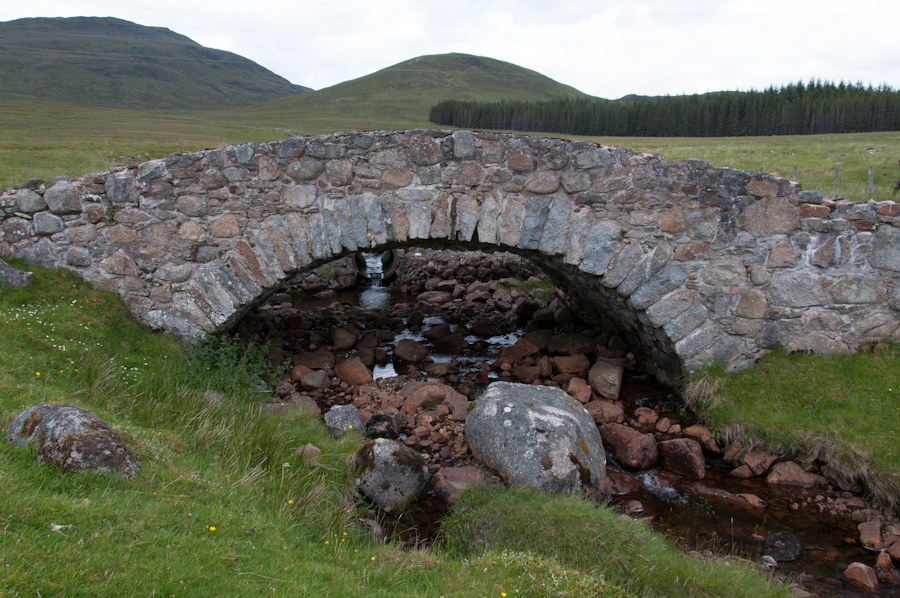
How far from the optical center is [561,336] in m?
9.14

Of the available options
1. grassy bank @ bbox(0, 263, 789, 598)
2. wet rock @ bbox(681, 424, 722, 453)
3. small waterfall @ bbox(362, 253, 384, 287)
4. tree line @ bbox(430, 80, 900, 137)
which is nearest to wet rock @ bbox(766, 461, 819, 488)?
wet rock @ bbox(681, 424, 722, 453)

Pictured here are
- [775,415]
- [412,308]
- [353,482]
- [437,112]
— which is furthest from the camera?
[437,112]

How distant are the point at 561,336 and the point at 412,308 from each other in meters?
4.30

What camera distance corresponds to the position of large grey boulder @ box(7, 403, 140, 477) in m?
3.26

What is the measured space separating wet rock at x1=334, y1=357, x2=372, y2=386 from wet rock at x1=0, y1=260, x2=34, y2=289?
386 centimetres

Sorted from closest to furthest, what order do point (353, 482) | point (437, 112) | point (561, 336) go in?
1. point (353, 482)
2. point (561, 336)
3. point (437, 112)

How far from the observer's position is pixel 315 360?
8.41 m

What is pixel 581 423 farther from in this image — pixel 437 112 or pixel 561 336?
pixel 437 112

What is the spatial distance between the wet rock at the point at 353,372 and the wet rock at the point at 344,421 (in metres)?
1.38

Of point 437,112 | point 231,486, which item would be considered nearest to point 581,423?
point 231,486

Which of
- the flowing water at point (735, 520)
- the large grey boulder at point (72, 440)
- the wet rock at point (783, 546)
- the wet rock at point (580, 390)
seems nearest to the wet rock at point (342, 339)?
the wet rock at point (580, 390)

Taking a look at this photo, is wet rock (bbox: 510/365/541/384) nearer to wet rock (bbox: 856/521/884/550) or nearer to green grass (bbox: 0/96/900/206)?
wet rock (bbox: 856/521/884/550)

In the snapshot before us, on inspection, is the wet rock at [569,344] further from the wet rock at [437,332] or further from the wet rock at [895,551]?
the wet rock at [895,551]

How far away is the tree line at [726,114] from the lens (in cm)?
4428
